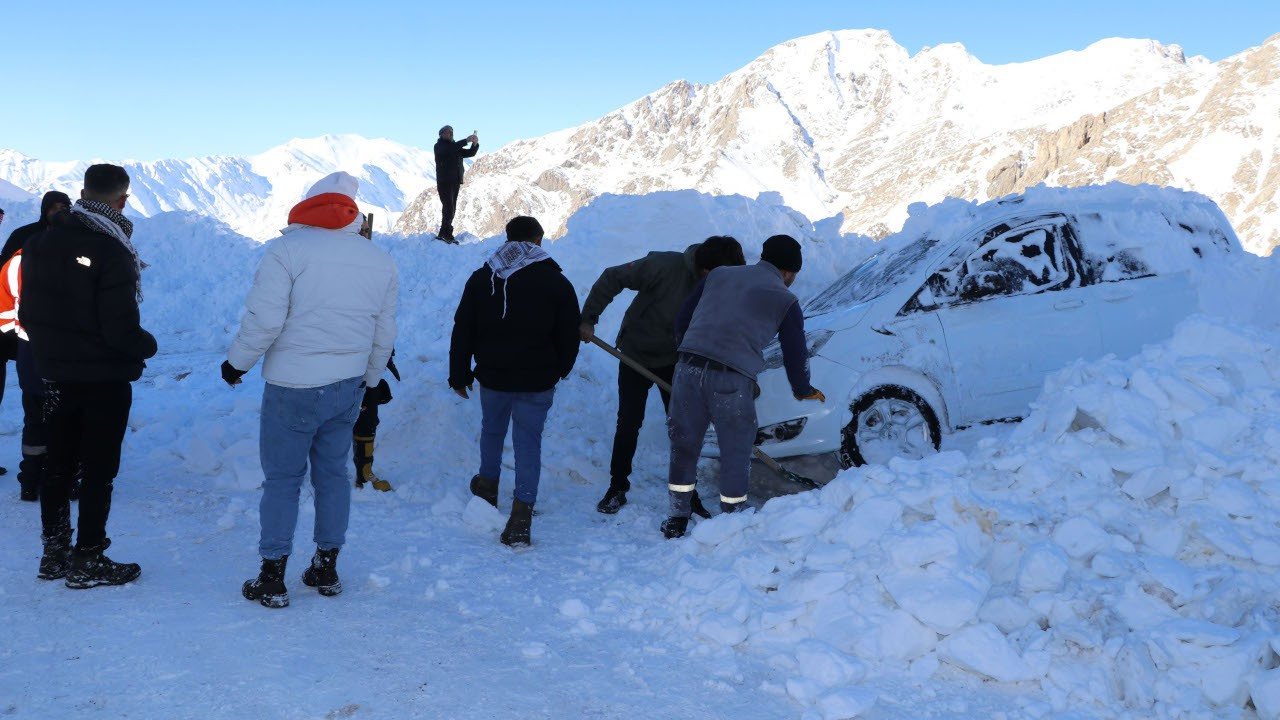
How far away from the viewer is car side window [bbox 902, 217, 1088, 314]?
5.91m

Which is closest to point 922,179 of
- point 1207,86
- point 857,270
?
point 1207,86

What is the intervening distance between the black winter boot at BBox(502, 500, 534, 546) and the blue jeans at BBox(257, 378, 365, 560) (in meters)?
1.07

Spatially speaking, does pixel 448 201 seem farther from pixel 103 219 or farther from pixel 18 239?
pixel 103 219

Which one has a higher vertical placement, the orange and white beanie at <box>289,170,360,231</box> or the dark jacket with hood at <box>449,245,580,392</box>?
the orange and white beanie at <box>289,170,360,231</box>

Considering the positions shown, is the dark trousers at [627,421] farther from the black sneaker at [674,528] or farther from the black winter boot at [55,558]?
the black winter boot at [55,558]

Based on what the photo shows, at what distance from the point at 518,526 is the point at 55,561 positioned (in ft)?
6.99

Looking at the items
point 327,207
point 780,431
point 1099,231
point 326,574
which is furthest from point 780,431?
point 327,207

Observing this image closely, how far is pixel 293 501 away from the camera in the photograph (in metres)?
3.89

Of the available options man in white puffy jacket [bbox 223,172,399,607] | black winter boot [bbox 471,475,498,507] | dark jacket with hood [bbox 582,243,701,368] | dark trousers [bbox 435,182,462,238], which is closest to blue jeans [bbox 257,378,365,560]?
man in white puffy jacket [bbox 223,172,399,607]

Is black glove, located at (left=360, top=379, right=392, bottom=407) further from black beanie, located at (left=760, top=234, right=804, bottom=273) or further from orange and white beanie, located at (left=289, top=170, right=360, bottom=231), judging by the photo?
black beanie, located at (left=760, top=234, right=804, bottom=273)

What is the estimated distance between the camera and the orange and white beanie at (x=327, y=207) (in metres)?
3.69

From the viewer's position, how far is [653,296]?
5809 millimetres

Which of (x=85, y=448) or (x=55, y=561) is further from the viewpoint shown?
(x=55, y=561)

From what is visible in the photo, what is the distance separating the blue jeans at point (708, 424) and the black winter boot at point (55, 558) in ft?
9.59
